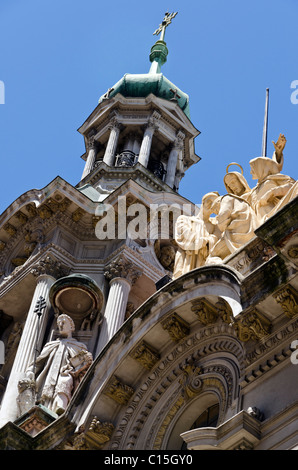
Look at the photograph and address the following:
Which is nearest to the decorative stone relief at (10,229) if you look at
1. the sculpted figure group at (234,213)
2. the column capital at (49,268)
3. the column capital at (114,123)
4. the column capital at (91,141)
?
the column capital at (49,268)

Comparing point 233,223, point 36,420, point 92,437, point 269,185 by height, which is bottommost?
point 92,437

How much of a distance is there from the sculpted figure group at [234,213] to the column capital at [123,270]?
648cm

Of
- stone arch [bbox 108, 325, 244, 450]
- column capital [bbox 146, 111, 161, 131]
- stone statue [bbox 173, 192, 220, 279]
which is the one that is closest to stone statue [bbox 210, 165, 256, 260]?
stone statue [bbox 173, 192, 220, 279]

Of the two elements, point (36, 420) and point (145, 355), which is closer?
point (145, 355)

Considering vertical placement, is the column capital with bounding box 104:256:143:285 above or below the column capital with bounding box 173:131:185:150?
below

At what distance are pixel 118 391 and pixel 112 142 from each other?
1849 cm

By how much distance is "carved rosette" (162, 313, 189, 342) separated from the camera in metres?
14.6

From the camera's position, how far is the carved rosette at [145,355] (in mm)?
15000

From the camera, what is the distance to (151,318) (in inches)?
584

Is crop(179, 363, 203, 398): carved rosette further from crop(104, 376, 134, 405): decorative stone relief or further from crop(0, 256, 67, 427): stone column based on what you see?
crop(0, 256, 67, 427): stone column

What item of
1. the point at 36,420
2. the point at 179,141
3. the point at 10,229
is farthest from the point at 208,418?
the point at 179,141

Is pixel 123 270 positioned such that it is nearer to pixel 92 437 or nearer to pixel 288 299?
pixel 92 437

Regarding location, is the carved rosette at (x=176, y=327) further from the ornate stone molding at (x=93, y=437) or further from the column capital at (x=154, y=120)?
the column capital at (x=154, y=120)

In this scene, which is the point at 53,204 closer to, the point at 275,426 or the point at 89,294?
the point at 89,294
